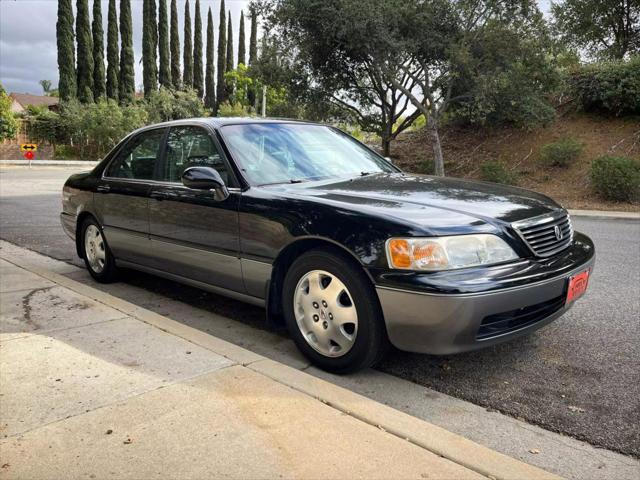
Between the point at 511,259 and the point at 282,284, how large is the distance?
1.40 metres

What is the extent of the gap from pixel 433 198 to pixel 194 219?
177 centimetres

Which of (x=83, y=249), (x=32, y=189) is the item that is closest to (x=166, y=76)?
(x=32, y=189)

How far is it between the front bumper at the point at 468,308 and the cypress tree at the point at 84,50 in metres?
47.2

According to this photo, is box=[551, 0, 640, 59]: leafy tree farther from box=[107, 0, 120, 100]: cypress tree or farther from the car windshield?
box=[107, 0, 120, 100]: cypress tree

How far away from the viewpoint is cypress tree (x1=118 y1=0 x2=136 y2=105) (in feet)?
160

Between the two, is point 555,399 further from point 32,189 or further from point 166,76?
point 166,76

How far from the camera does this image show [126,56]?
49.1 metres

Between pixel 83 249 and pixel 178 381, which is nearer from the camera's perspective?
pixel 178 381

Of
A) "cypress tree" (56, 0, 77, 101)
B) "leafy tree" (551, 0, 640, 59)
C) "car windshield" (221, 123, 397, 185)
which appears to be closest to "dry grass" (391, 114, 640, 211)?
"leafy tree" (551, 0, 640, 59)

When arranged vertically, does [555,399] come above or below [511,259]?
below

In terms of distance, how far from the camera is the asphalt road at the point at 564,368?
2.88m

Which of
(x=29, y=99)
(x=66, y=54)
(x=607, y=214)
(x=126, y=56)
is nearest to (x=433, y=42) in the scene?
(x=607, y=214)

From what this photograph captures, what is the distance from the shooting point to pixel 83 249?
581cm

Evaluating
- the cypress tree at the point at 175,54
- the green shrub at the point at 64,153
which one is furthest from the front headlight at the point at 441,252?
the cypress tree at the point at 175,54
